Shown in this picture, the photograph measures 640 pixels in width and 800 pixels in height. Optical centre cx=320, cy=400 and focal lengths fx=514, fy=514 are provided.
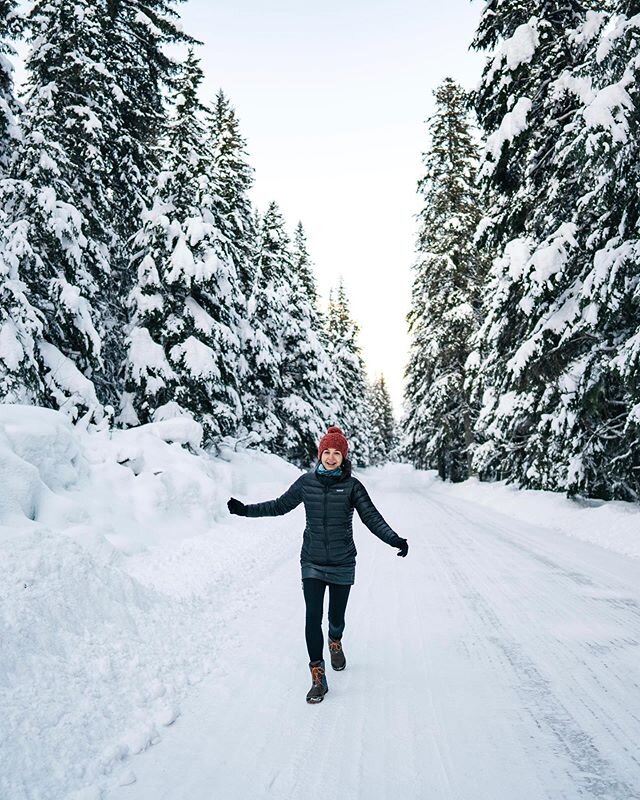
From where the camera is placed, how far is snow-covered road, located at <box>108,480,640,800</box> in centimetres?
276

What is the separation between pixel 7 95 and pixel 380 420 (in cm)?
6305

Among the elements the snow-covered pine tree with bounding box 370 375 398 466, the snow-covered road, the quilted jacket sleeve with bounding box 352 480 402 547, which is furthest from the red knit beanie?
the snow-covered pine tree with bounding box 370 375 398 466

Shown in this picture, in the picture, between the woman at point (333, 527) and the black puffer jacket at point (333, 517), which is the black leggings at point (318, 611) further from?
the black puffer jacket at point (333, 517)

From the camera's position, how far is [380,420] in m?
71.0

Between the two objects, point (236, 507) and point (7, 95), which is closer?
point (236, 507)

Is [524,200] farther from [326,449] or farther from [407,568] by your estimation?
[326,449]

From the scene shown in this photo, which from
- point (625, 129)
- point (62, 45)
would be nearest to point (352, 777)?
point (625, 129)

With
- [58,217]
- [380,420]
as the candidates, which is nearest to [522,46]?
[58,217]

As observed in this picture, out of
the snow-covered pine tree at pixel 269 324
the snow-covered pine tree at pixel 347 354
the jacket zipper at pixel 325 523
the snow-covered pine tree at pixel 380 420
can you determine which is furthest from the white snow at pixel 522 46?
the snow-covered pine tree at pixel 380 420

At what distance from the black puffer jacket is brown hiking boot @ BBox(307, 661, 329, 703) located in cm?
73

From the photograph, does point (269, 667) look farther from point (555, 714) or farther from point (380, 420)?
point (380, 420)

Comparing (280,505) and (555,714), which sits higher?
(280,505)

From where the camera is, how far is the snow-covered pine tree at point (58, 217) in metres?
9.81

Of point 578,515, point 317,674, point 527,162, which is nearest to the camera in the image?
point 317,674
